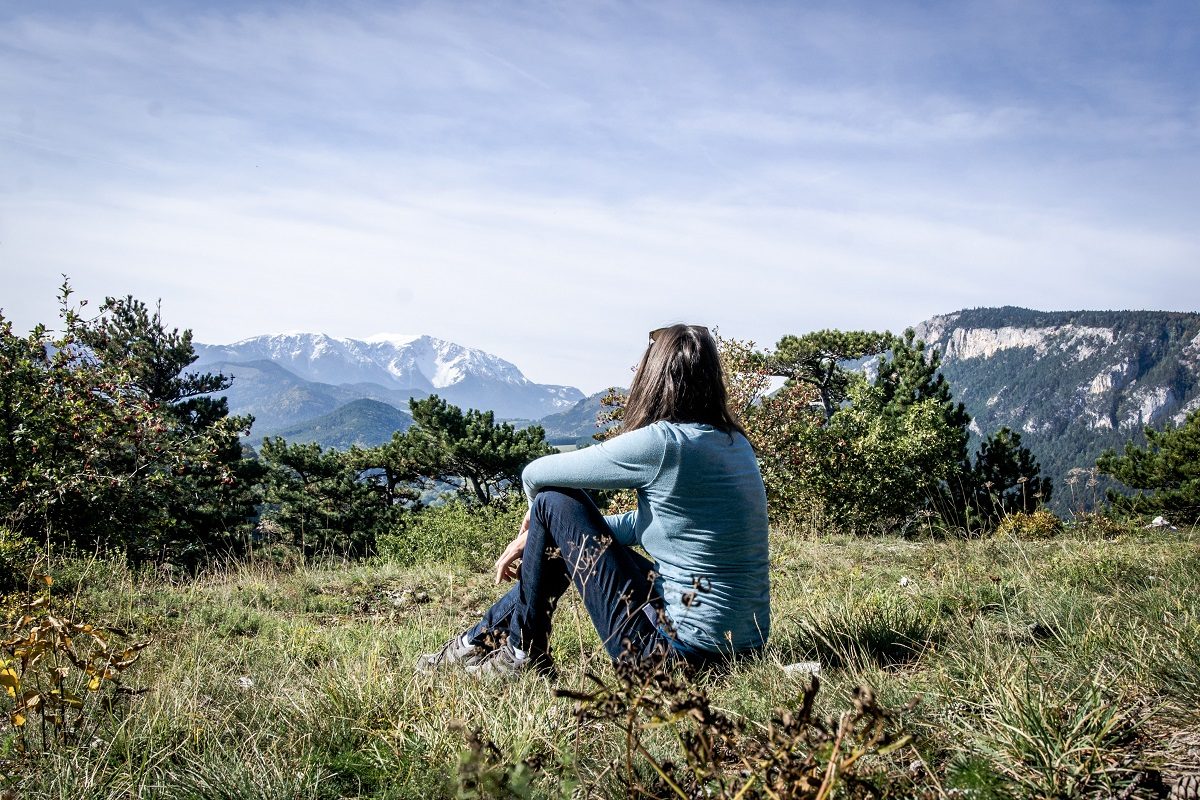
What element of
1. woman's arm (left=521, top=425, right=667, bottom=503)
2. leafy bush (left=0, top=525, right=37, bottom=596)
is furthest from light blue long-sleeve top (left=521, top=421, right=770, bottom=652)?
leafy bush (left=0, top=525, right=37, bottom=596)

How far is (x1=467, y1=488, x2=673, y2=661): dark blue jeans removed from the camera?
2.41 meters

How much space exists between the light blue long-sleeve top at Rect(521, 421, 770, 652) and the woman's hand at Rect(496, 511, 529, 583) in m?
0.42

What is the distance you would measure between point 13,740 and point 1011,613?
3.36m

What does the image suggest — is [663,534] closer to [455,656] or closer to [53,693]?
[455,656]

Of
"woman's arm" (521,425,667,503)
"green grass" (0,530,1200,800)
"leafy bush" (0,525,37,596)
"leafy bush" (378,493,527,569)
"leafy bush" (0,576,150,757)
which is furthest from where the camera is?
"leafy bush" (378,493,527,569)

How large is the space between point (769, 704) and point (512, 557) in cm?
123

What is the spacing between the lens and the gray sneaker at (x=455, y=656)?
2.54 meters

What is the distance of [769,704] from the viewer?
200cm

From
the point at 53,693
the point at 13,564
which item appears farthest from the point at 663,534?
the point at 13,564

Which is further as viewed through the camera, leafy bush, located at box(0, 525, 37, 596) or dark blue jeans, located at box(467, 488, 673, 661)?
leafy bush, located at box(0, 525, 37, 596)

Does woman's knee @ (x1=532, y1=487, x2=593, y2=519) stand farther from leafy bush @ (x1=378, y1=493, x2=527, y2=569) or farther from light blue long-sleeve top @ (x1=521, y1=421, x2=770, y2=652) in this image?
leafy bush @ (x1=378, y1=493, x2=527, y2=569)

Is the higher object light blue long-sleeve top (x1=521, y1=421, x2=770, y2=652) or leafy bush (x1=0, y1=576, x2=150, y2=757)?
light blue long-sleeve top (x1=521, y1=421, x2=770, y2=652)

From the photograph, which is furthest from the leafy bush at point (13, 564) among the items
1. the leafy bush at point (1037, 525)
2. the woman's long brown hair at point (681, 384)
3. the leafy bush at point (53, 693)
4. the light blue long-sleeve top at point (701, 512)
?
the leafy bush at point (1037, 525)

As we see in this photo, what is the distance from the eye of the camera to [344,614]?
189 inches
